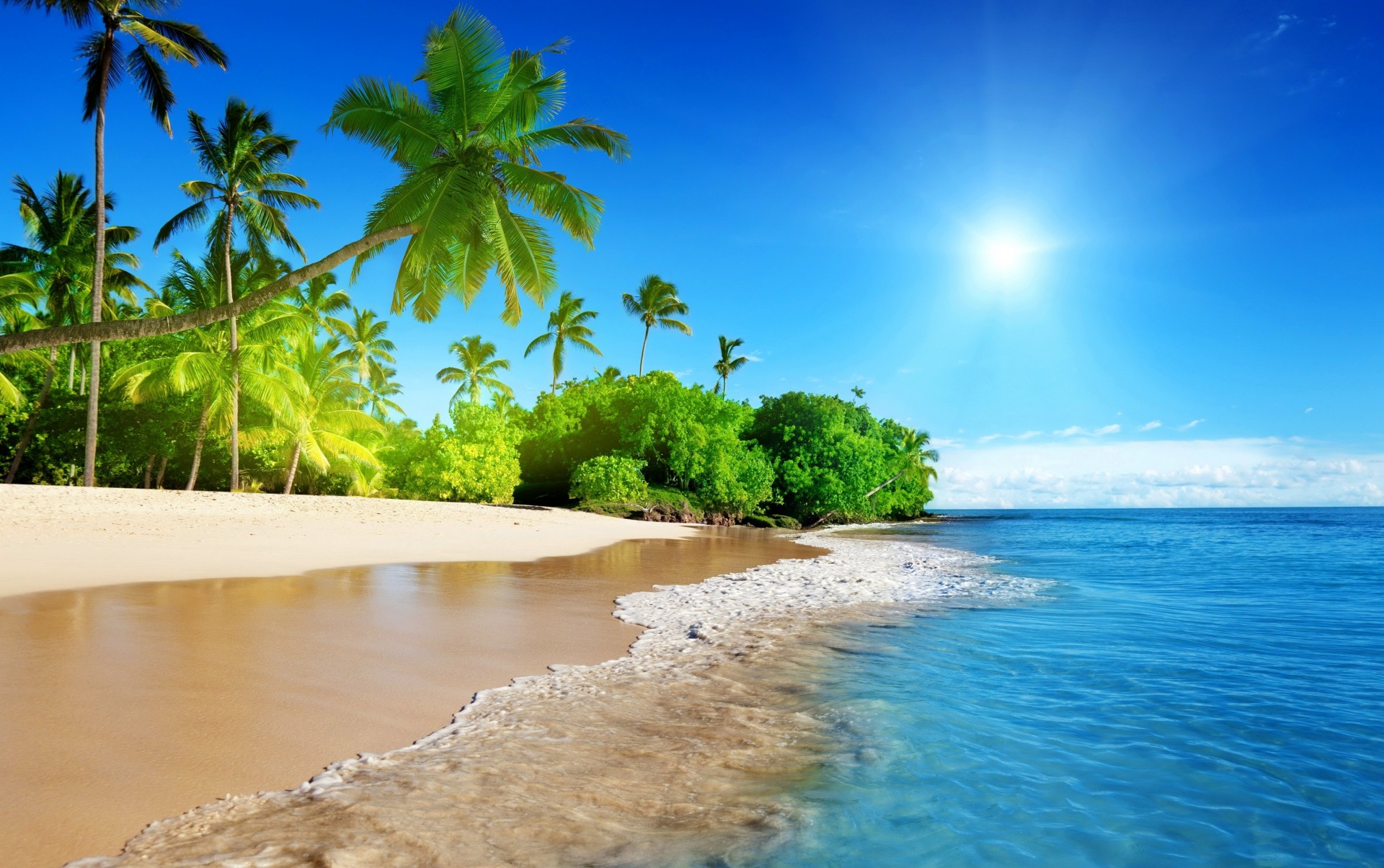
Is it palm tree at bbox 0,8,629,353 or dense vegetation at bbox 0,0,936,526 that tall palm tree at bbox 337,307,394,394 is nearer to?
dense vegetation at bbox 0,0,936,526

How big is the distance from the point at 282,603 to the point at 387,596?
1158mm

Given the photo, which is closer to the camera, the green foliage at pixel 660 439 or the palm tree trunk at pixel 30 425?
the palm tree trunk at pixel 30 425

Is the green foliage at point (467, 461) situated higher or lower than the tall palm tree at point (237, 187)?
lower

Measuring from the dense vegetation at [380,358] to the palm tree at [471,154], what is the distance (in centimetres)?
4

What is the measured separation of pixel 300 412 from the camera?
26.2 m

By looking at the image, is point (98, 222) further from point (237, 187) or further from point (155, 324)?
point (155, 324)

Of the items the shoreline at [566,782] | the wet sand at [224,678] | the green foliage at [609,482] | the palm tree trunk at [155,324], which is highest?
the palm tree trunk at [155,324]

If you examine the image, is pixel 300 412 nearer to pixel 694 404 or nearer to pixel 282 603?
pixel 694 404

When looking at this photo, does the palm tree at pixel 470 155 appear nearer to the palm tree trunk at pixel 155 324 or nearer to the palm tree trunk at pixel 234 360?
the palm tree trunk at pixel 155 324

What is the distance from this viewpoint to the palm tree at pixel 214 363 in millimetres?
22750

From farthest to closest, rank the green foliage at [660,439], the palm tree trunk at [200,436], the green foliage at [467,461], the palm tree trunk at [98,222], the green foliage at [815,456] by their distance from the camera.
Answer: the green foliage at [815,456]
the green foliage at [660,439]
the green foliage at [467,461]
the palm tree trunk at [200,436]
the palm tree trunk at [98,222]

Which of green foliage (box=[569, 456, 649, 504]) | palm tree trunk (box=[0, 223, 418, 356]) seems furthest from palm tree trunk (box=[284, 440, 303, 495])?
palm tree trunk (box=[0, 223, 418, 356])

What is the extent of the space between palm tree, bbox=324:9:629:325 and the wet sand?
6328 millimetres

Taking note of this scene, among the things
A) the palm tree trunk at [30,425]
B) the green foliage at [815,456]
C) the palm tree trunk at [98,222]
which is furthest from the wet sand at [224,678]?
the green foliage at [815,456]
